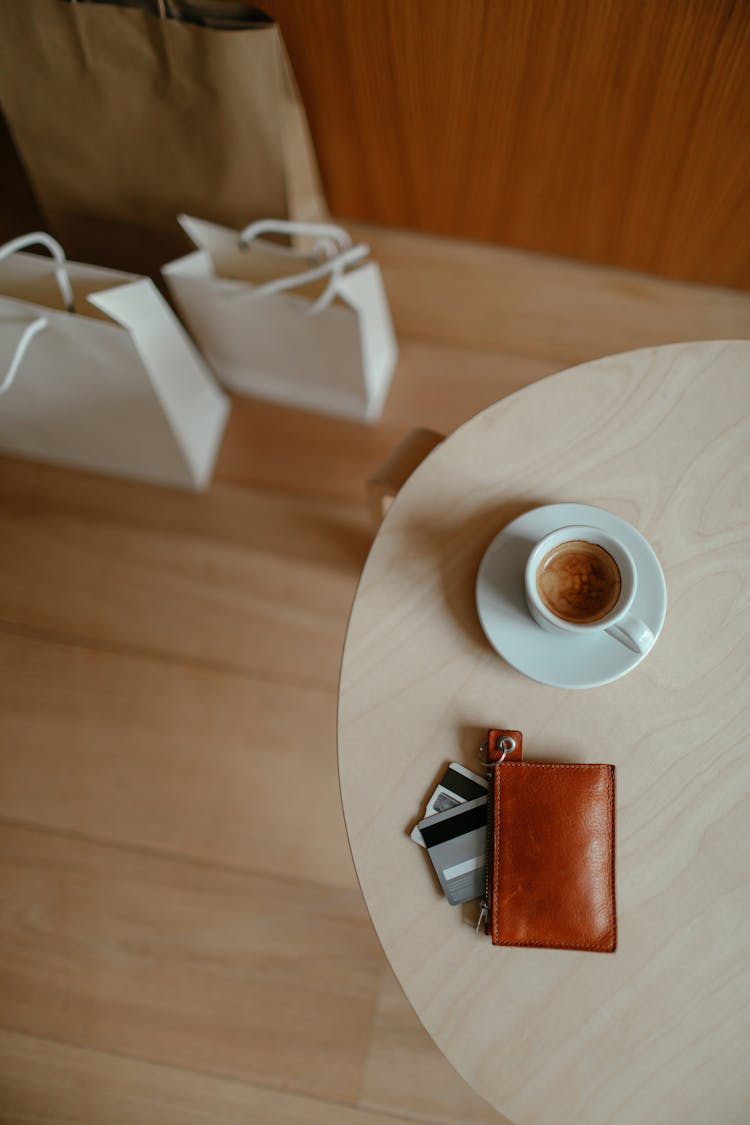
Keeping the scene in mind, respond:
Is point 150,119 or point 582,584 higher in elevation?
point 150,119

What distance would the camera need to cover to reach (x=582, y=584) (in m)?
0.80

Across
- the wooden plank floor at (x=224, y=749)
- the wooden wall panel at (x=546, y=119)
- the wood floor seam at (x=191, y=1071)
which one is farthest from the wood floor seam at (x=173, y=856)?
the wooden wall panel at (x=546, y=119)

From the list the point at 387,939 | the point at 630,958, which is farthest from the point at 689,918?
the point at 387,939

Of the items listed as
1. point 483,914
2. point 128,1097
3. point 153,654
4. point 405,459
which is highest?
point 405,459

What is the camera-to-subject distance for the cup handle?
739mm

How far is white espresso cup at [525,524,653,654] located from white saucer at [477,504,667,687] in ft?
0.06

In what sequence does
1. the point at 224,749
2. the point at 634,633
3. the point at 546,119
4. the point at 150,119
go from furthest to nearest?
the point at 224,749, the point at 546,119, the point at 150,119, the point at 634,633

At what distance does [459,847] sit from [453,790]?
0.18 feet

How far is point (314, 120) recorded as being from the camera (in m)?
1.35

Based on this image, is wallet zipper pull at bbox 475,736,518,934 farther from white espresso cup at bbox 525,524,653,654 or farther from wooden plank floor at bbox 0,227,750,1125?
wooden plank floor at bbox 0,227,750,1125

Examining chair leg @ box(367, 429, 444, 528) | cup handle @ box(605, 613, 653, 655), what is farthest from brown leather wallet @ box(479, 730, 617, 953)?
chair leg @ box(367, 429, 444, 528)

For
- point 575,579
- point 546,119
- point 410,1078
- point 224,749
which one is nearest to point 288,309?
point 546,119

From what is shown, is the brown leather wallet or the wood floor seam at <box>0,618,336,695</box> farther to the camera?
the wood floor seam at <box>0,618,336,695</box>

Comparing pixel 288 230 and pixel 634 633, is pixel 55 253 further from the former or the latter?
pixel 634 633
